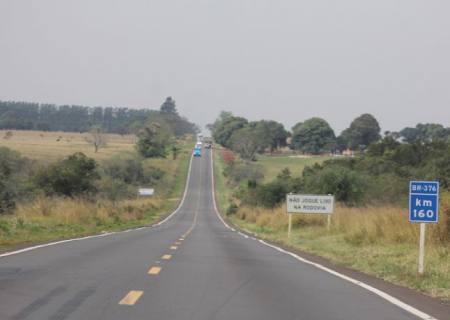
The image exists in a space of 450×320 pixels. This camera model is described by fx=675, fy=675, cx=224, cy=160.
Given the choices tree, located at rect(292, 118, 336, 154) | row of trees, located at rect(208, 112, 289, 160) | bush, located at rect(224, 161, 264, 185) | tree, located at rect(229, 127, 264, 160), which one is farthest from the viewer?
tree, located at rect(292, 118, 336, 154)

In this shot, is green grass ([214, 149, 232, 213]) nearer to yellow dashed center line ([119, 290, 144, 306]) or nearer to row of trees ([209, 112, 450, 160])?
row of trees ([209, 112, 450, 160])

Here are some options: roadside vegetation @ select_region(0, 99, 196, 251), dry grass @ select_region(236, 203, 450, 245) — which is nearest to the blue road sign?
dry grass @ select_region(236, 203, 450, 245)

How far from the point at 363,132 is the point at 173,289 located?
163063 millimetres

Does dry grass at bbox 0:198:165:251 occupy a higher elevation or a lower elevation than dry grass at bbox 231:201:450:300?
lower

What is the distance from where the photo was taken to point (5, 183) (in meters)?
40.1

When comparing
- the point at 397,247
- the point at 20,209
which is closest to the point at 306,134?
the point at 20,209

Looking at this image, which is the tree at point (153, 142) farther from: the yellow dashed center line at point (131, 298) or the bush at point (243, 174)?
the yellow dashed center line at point (131, 298)

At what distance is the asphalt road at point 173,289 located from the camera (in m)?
8.78

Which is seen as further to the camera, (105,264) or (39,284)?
(105,264)

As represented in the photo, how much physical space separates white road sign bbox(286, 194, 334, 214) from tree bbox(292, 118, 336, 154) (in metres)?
140

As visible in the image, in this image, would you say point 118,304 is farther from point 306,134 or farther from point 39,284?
point 306,134

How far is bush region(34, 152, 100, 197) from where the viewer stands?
5238 cm

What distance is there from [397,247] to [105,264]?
8.97m

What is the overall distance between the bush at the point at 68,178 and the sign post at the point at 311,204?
80.5ft
